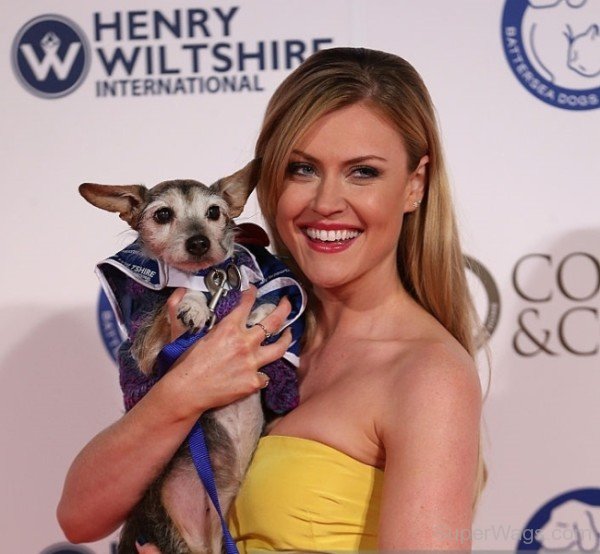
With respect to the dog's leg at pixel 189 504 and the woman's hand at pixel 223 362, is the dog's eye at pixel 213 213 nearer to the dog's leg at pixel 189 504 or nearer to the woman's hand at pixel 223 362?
the woman's hand at pixel 223 362

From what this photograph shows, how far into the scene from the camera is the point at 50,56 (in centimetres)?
230

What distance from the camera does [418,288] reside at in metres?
1.64

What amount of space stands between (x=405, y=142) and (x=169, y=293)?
506 mm

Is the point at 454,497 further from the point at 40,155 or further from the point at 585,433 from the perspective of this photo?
the point at 40,155

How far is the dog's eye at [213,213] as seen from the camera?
1.71 metres

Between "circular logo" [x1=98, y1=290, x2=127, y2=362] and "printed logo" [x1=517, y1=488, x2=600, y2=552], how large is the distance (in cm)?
112

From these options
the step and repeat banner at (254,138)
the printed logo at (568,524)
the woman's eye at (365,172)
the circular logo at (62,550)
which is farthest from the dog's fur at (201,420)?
the printed logo at (568,524)

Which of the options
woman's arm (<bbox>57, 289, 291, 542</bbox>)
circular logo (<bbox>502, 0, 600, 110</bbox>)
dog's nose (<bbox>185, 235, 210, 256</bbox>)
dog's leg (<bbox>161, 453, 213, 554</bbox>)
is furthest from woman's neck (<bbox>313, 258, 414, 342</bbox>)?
circular logo (<bbox>502, 0, 600, 110</bbox>)

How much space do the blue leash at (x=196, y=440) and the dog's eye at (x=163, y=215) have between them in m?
0.25

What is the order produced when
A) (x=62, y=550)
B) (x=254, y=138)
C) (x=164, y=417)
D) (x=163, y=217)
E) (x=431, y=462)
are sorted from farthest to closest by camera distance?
1. (x=62, y=550)
2. (x=254, y=138)
3. (x=163, y=217)
4. (x=164, y=417)
5. (x=431, y=462)

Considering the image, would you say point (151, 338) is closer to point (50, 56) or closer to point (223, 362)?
Answer: point (223, 362)

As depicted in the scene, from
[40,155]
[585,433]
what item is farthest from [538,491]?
[40,155]

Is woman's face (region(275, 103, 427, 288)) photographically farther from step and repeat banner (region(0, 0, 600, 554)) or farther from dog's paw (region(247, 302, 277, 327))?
step and repeat banner (region(0, 0, 600, 554))

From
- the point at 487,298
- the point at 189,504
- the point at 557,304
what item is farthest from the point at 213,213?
the point at 557,304
